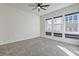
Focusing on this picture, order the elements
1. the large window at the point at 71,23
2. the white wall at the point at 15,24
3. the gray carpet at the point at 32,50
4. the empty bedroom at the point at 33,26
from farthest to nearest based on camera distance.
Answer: the large window at the point at 71,23
the white wall at the point at 15,24
the empty bedroom at the point at 33,26
the gray carpet at the point at 32,50

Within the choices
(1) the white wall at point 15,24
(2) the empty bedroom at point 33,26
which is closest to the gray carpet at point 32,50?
(2) the empty bedroom at point 33,26

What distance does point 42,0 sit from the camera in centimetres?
136

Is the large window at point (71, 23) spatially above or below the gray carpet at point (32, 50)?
above

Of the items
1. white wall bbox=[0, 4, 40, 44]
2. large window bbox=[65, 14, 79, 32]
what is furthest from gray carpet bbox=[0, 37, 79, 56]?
large window bbox=[65, 14, 79, 32]

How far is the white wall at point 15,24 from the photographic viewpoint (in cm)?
497

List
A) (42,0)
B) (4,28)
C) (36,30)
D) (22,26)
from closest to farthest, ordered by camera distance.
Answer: (42,0) < (4,28) < (22,26) < (36,30)

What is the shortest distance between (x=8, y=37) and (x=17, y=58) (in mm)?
4053

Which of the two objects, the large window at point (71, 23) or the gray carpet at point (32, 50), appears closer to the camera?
the gray carpet at point (32, 50)

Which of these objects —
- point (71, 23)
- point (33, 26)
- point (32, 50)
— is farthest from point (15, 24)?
point (71, 23)

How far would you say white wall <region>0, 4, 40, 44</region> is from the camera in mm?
4973

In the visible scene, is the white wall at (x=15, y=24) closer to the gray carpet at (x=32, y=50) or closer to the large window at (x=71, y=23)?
the gray carpet at (x=32, y=50)

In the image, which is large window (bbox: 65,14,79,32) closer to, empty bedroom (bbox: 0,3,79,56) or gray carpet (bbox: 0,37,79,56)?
empty bedroom (bbox: 0,3,79,56)

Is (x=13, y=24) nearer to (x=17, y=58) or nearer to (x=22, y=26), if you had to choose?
(x=22, y=26)

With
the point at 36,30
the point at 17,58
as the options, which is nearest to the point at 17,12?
the point at 36,30
